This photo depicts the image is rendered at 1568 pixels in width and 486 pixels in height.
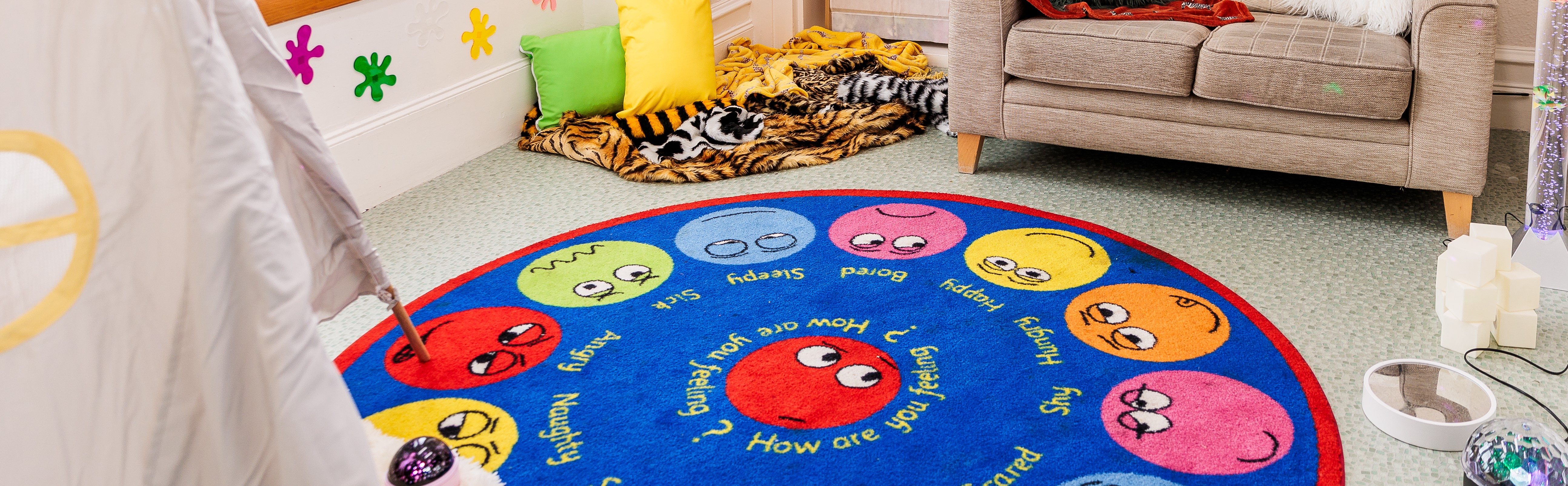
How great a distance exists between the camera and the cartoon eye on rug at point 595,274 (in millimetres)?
2002

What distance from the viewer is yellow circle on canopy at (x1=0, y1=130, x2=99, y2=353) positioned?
757 mm

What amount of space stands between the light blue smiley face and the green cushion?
88 centimetres

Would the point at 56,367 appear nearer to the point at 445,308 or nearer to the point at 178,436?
the point at 178,436

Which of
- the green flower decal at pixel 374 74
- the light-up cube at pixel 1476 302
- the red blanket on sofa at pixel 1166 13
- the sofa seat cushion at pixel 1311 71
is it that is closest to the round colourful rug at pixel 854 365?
the light-up cube at pixel 1476 302

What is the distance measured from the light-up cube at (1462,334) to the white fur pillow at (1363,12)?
0.83 metres

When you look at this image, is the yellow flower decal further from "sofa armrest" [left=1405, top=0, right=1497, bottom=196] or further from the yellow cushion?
"sofa armrest" [left=1405, top=0, right=1497, bottom=196]

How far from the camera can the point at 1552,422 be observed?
149 centimetres

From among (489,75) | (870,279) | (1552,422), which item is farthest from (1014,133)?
(489,75)

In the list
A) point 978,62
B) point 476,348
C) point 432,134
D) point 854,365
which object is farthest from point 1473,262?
point 432,134

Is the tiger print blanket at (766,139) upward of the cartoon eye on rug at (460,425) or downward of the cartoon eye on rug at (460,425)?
upward

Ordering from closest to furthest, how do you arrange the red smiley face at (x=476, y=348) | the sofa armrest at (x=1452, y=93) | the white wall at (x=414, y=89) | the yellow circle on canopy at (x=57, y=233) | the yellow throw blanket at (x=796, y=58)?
the yellow circle on canopy at (x=57, y=233) < the red smiley face at (x=476, y=348) < the sofa armrest at (x=1452, y=93) < the white wall at (x=414, y=89) < the yellow throw blanket at (x=796, y=58)

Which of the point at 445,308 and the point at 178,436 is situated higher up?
the point at 178,436

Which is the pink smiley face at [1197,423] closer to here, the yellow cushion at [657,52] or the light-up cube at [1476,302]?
the light-up cube at [1476,302]

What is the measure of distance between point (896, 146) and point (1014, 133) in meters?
0.47
